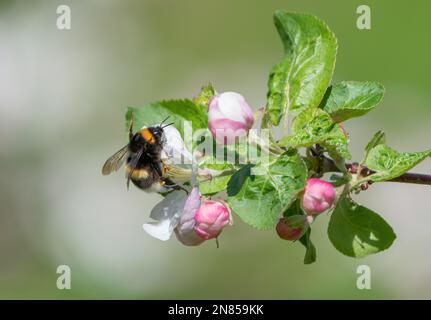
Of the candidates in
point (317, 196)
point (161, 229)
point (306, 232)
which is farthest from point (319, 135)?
point (161, 229)

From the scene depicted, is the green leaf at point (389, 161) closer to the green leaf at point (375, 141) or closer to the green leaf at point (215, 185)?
the green leaf at point (375, 141)

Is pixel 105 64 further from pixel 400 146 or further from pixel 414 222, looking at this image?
pixel 414 222

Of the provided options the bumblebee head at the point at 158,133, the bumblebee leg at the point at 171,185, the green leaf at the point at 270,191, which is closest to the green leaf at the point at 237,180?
the green leaf at the point at 270,191

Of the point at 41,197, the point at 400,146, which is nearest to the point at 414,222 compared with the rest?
the point at 400,146

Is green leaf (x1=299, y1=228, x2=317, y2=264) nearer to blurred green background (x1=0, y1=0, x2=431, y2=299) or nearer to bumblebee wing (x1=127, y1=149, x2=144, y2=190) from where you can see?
bumblebee wing (x1=127, y1=149, x2=144, y2=190)

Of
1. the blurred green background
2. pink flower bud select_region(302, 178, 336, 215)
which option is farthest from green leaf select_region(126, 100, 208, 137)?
the blurred green background

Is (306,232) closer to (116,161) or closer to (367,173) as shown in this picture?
(367,173)
